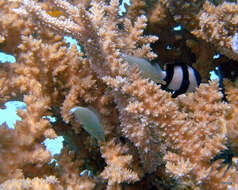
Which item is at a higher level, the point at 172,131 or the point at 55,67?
the point at 55,67

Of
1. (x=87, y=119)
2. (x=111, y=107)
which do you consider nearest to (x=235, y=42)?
(x=111, y=107)

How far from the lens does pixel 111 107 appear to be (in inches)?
86.0

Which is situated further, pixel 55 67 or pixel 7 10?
pixel 7 10

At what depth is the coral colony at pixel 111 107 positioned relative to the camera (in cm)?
172

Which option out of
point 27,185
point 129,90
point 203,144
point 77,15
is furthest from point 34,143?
point 203,144

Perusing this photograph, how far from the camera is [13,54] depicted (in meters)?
2.62

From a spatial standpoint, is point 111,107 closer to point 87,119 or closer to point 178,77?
point 87,119

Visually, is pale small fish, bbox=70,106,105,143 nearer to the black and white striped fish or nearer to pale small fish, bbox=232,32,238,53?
the black and white striped fish

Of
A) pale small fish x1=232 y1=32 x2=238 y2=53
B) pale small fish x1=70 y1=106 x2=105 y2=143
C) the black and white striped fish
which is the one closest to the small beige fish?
the black and white striped fish

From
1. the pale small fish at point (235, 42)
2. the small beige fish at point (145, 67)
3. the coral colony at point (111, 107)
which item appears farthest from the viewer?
the pale small fish at point (235, 42)

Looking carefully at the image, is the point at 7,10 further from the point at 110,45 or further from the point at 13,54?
the point at 110,45

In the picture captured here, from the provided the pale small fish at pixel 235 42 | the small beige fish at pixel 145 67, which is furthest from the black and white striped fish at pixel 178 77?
the pale small fish at pixel 235 42

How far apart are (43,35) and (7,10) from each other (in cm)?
53

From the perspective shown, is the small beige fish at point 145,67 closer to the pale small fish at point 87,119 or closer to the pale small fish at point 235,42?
the pale small fish at point 87,119
